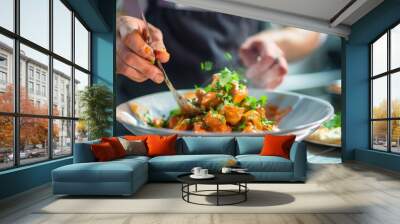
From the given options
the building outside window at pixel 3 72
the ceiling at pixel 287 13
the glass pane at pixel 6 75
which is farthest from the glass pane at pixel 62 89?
the ceiling at pixel 287 13

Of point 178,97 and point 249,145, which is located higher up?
point 178,97

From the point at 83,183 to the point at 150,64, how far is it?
4823mm

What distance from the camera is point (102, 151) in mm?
5477

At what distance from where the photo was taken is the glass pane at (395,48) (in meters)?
7.84

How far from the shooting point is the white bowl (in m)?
8.84

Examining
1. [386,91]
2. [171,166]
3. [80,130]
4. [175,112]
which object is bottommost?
[171,166]

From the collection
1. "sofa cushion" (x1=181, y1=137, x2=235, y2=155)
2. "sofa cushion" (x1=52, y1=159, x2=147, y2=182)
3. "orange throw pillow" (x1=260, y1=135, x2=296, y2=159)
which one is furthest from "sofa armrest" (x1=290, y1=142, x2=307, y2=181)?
"sofa cushion" (x1=52, y1=159, x2=147, y2=182)

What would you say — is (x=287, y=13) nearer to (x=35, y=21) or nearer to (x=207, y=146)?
(x=207, y=146)

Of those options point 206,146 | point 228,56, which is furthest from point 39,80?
point 228,56

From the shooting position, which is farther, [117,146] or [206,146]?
[206,146]

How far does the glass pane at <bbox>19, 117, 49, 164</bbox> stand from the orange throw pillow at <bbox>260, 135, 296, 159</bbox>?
338 cm

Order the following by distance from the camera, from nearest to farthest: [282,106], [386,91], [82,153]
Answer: [82,153], [386,91], [282,106]

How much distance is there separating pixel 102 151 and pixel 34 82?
4.64 feet

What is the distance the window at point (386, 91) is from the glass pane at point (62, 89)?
20.7 feet
